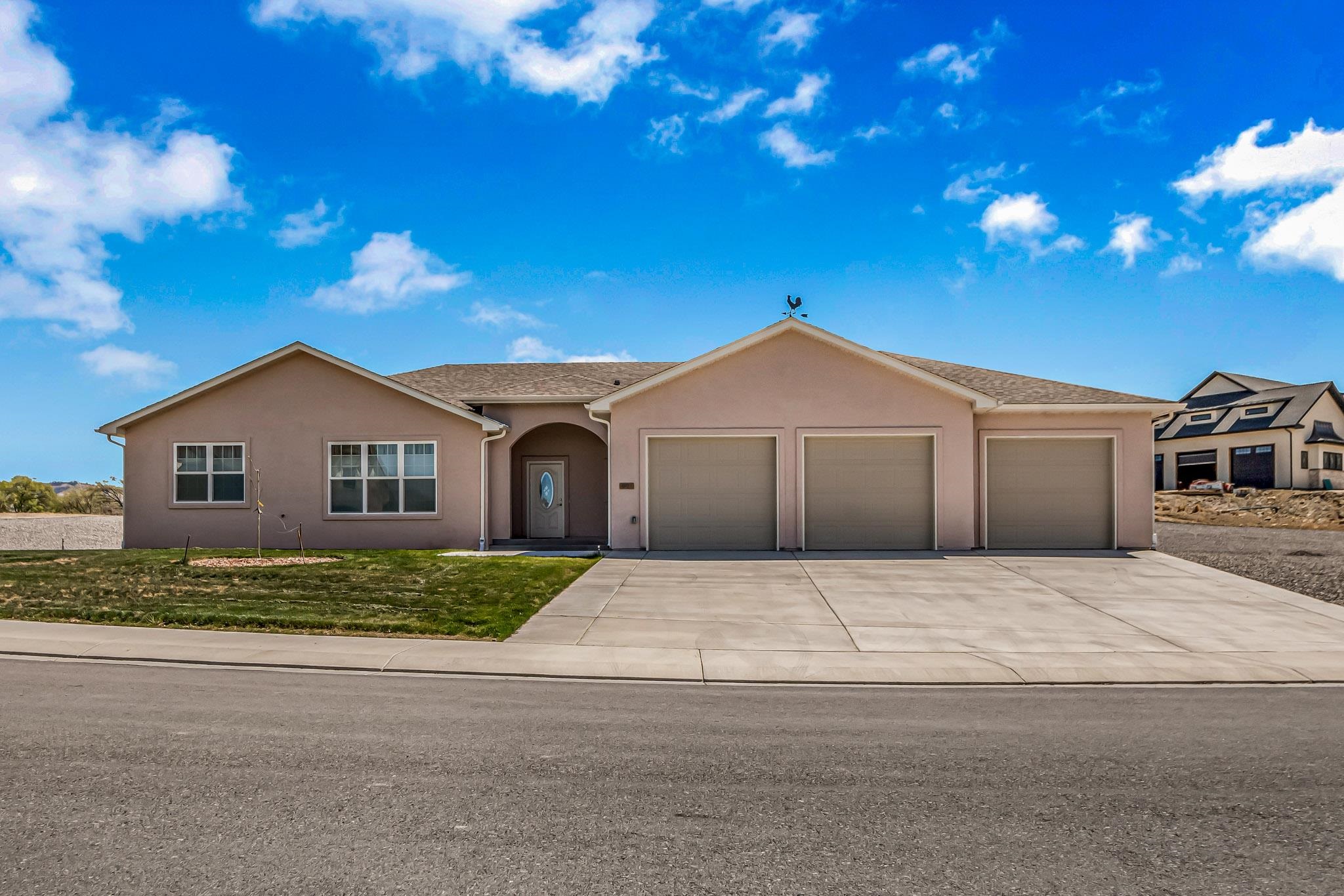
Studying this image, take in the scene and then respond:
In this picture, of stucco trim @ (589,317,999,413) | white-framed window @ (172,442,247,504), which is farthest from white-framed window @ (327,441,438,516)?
stucco trim @ (589,317,999,413)

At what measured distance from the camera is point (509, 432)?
1919cm

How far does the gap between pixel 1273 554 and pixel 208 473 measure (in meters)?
24.7

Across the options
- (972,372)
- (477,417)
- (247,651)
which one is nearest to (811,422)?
(972,372)

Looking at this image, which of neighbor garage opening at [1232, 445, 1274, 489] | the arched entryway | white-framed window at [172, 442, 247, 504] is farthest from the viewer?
neighbor garage opening at [1232, 445, 1274, 489]

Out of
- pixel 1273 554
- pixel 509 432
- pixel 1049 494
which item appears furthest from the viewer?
pixel 509 432

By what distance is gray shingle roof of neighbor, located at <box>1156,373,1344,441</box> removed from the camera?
41031 millimetres

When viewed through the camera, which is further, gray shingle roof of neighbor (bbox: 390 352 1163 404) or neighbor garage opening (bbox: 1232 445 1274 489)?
neighbor garage opening (bbox: 1232 445 1274 489)

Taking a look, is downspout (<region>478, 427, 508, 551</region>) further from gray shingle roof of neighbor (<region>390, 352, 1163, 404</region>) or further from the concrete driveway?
the concrete driveway

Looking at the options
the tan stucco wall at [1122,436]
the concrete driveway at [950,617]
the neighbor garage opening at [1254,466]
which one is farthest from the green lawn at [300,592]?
the neighbor garage opening at [1254,466]

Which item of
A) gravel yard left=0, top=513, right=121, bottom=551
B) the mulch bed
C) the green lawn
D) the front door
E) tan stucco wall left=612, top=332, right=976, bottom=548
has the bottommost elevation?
gravel yard left=0, top=513, right=121, bottom=551

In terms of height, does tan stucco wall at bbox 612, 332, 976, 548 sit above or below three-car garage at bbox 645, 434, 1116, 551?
above

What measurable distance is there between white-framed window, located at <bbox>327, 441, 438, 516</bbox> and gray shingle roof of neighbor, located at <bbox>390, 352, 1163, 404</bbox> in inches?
66.9

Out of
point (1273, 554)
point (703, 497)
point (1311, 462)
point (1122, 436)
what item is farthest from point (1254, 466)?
point (703, 497)

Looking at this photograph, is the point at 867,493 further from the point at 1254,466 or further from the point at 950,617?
the point at 1254,466
